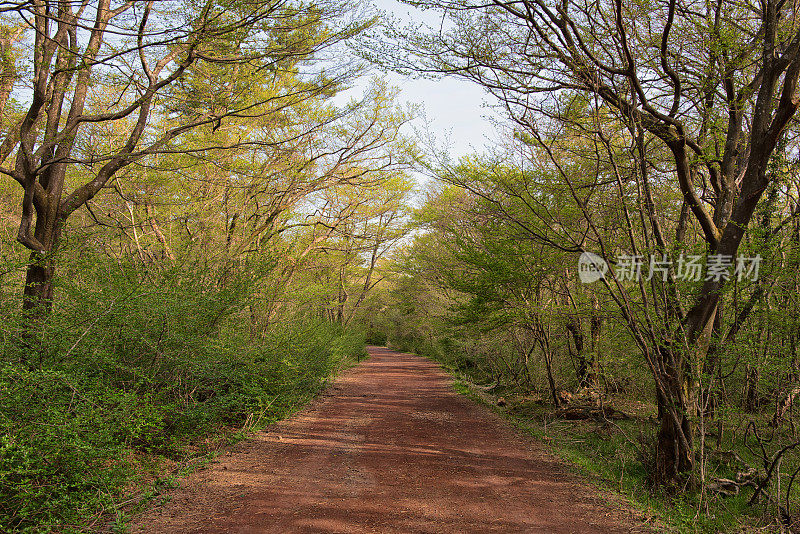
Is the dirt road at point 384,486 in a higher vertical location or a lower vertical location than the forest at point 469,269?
lower

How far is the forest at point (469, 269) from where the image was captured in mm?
4363

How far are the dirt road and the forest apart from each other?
466 millimetres

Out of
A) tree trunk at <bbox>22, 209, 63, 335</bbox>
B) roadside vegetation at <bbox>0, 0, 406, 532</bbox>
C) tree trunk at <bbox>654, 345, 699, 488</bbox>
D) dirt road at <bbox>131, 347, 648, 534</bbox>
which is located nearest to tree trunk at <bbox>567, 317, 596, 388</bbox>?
dirt road at <bbox>131, 347, 648, 534</bbox>

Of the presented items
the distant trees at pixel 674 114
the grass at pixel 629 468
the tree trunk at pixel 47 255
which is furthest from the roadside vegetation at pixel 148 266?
the grass at pixel 629 468

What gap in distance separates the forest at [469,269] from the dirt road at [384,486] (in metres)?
0.47

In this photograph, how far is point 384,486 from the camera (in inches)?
193

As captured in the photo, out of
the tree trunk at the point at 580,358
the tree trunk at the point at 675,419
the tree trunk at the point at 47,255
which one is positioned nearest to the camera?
the tree trunk at the point at 675,419

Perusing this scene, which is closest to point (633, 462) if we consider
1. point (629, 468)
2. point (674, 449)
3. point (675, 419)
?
point (629, 468)

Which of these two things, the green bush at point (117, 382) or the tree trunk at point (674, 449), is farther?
the tree trunk at point (674, 449)

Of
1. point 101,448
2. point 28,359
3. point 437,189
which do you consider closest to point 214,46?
point 28,359

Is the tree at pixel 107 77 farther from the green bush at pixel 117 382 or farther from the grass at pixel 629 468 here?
the grass at pixel 629 468

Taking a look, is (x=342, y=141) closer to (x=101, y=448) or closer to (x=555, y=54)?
(x=555, y=54)

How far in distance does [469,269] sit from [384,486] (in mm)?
6496

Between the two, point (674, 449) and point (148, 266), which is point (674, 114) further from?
point (148, 266)
